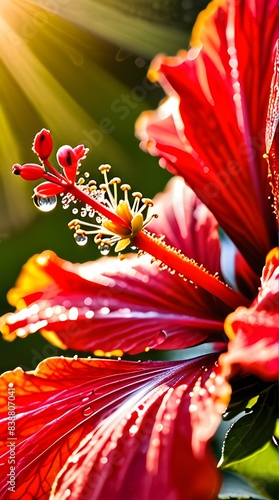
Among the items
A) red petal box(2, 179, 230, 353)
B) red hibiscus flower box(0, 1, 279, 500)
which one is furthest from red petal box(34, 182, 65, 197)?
red petal box(2, 179, 230, 353)

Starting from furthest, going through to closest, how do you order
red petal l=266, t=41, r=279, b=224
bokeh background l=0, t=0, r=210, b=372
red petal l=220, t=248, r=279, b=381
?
bokeh background l=0, t=0, r=210, b=372 < red petal l=266, t=41, r=279, b=224 < red petal l=220, t=248, r=279, b=381

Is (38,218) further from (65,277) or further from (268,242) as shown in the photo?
(268,242)

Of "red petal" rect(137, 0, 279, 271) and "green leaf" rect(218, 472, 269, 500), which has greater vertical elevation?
"red petal" rect(137, 0, 279, 271)

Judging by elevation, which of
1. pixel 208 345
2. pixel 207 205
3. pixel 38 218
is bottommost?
pixel 208 345

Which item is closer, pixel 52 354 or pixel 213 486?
pixel 213 486

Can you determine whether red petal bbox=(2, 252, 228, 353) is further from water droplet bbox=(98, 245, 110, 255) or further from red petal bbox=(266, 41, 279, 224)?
red petal bbox=(266, 41, 279, 224)

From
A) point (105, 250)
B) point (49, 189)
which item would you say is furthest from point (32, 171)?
point (105, 250)

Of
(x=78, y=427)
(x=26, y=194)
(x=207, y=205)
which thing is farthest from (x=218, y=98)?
(x=78, y=427)

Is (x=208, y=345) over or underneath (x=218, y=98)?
underneath
